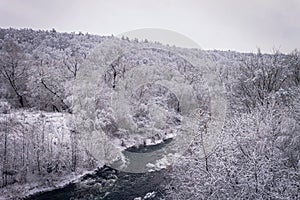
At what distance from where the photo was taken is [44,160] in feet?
50.8

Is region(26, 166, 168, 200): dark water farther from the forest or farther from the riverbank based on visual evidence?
the forest

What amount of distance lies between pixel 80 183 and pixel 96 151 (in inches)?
129

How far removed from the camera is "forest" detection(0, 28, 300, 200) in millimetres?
7730

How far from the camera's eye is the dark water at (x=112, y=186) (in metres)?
13.0

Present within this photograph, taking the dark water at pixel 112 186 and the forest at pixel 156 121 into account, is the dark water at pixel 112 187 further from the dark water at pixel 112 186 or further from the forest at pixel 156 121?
the forest at pixel 156 121

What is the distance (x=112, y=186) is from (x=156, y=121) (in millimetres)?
11757

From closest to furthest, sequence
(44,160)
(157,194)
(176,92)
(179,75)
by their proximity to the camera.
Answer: (157,194)
(44,160)
(176,92)
(179,75)

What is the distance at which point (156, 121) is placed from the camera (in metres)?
25.4

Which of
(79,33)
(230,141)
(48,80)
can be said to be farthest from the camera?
(79,33)

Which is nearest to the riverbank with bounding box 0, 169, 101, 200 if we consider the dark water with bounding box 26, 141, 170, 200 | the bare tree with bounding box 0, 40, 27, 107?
the dark water with bounding box 26, 141, 170, 200

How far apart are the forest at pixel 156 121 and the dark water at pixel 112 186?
764 millimetres

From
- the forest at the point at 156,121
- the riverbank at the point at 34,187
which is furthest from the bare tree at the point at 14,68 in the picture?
the riverbank at the point at 34,187

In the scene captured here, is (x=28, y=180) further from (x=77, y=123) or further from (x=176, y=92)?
(x=176, y=92)

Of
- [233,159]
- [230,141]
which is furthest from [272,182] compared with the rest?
[230,141]
